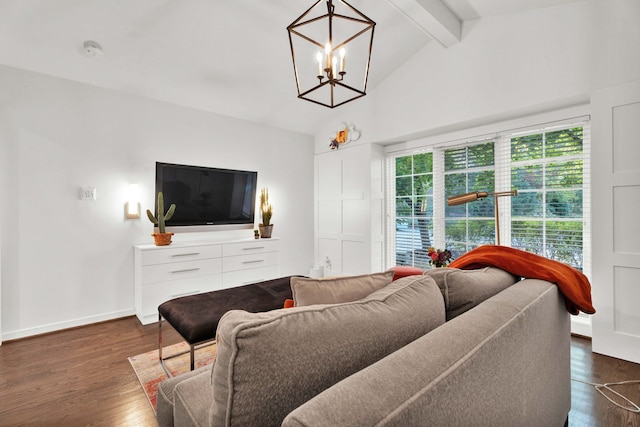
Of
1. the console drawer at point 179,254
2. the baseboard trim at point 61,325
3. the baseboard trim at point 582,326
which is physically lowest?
the baseboard trim at point 61,325

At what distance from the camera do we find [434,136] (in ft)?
12.0

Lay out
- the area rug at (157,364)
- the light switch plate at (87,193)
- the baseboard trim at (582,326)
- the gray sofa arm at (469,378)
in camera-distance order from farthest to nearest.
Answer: the light switch plate at (87,193) < the baseboard trim at (582,326) < the area rug at (157,364) < the gray sofa arm at (469,378)

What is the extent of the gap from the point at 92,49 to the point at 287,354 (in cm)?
320

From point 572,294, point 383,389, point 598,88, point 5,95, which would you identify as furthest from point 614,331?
point 5,95

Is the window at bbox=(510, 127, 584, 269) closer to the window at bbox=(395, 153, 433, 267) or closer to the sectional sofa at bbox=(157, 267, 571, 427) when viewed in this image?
the window at bbox=(395, 153, 433, 267)

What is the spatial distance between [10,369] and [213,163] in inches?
101

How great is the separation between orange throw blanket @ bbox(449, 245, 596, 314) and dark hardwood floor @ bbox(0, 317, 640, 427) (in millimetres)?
725

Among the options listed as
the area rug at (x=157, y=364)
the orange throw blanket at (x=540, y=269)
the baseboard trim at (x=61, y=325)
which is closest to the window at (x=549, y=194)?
the orange throw blanket at (x=540, y=269)

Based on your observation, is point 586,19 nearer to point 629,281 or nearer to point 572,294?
point 629,281

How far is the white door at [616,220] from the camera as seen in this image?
2219 millimetres

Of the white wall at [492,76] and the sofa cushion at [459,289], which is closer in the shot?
the sofa cushion at [459,289]

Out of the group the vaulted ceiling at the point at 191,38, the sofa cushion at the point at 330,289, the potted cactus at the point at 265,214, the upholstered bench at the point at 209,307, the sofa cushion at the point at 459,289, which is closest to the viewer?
the sofa cushion at the point at 330,289

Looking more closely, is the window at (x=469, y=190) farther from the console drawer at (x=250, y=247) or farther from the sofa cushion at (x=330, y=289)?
the sofa cushion at (x=330, y=289)

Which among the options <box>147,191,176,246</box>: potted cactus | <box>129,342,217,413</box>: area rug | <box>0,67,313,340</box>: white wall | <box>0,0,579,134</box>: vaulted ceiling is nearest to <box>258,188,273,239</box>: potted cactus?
<box>0,67,313,340</box>: white wall
